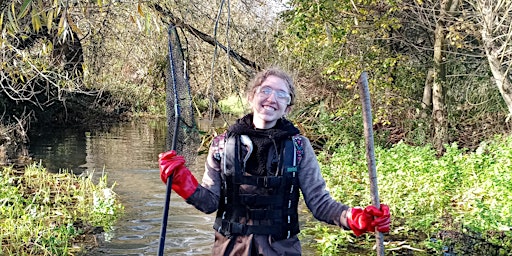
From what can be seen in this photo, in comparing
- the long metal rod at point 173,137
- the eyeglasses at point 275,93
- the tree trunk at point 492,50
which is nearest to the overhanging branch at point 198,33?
the tree trunk at point 492,50

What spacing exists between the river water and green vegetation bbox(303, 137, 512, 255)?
159 centimetres

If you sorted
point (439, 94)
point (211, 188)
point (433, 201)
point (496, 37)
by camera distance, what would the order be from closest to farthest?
point (211, 188), point (433, 201), point (496, 37), point (439, 94)

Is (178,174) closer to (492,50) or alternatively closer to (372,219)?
(372,219)

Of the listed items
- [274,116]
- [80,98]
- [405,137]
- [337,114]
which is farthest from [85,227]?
[80,98]

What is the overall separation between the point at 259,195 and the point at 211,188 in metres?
0.23

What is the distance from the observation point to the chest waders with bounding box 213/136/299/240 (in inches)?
111

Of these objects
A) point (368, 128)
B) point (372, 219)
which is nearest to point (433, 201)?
point (372, 219)

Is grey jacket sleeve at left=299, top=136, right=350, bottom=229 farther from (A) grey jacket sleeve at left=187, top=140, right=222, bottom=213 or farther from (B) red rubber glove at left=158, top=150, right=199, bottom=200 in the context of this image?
(B) red rubber glove at left=158, top=150, right=199, bottom=200

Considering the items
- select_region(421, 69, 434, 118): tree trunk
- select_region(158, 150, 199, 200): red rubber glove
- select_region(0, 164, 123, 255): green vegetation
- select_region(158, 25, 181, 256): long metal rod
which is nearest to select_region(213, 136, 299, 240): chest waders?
select_region(158, 150, 199, 200): red rubber glove

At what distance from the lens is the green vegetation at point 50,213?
249 inches

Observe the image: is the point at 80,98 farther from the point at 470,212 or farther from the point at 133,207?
the point at 470,212

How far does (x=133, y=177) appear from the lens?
38.5 ft

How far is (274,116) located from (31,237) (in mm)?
4415

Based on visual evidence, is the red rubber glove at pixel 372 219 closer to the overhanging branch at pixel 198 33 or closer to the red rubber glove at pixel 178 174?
the red rubber glove at pixel 178 174
